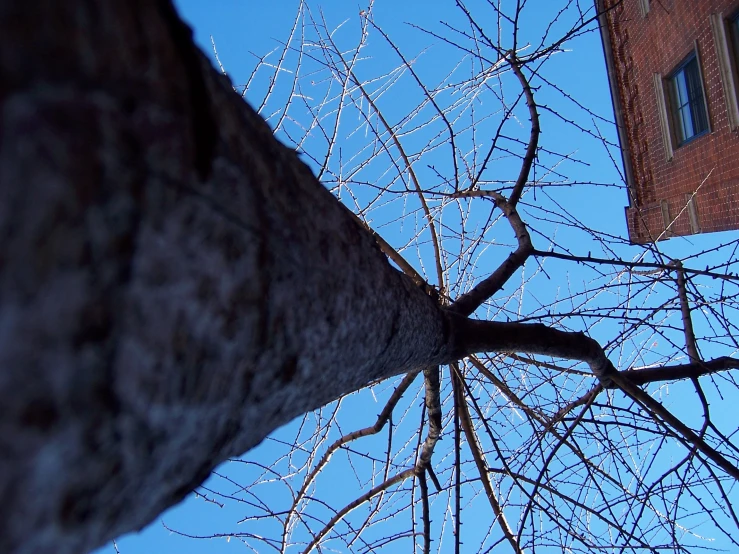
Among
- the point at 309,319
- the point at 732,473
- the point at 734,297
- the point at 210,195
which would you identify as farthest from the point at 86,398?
the point at 734,297

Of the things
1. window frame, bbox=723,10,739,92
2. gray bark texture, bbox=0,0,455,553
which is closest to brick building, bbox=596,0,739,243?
window frame, bbox=723,10,739,92

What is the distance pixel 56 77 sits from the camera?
44 cm

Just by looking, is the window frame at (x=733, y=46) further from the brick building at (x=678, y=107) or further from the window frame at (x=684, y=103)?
the window frame at (x=684, y=103)

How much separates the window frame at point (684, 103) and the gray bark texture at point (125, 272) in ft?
20.6

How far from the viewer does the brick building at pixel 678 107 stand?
5.25 meters

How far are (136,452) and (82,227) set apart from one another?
0.84 feet

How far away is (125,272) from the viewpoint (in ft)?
1.61

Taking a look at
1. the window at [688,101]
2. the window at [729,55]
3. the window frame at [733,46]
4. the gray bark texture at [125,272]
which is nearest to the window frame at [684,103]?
the window at [688,101]

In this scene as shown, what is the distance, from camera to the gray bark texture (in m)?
0.42

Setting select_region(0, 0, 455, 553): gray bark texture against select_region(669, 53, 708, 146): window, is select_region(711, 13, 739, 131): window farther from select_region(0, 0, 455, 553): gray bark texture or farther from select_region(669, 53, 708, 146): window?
select_region(0, 0, 455, 553): gray bark texture

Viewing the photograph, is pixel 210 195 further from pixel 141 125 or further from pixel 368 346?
pixel 368 346

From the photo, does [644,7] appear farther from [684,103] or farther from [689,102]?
[689,102]

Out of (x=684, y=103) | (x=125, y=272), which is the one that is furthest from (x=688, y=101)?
(x=125, y=272)

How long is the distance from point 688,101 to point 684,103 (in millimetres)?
150
